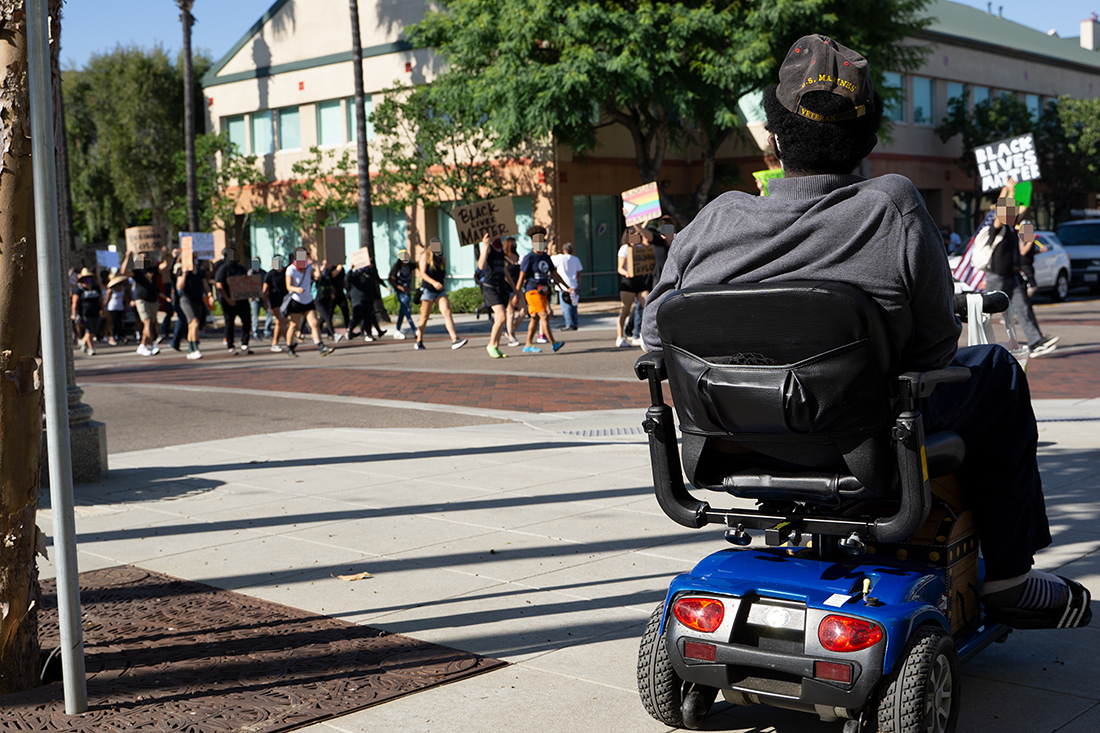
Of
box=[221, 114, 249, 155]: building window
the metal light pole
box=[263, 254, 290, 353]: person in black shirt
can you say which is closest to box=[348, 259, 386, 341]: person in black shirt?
box=[263, 254, 290, 353]: person in black shirt

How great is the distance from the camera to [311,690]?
3.66m

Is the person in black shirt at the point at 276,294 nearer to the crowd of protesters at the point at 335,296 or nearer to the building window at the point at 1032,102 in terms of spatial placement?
the crowd of protesters at the point at 335,296

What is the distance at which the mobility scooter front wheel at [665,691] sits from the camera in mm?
3178

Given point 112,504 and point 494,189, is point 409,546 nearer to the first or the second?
point 112,504

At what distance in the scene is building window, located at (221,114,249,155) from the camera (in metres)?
39.2

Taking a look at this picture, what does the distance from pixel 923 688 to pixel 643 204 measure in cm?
1595

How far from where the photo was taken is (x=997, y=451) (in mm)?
3303

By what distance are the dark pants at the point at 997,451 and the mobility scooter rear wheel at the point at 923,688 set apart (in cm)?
54

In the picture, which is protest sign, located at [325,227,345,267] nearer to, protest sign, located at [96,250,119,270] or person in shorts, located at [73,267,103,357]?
person in shorts, located at [73,267,103,357]

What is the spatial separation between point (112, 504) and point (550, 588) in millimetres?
3316

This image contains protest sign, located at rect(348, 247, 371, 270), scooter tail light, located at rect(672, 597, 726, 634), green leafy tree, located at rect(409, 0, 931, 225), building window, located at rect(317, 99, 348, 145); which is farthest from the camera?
building window, located at rect(317, 99, 348, 145)

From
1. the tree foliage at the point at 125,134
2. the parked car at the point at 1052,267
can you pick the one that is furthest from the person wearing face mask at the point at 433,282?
the tree foliage at the point at 125,134

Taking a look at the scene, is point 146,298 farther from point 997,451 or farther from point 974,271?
point 997,451

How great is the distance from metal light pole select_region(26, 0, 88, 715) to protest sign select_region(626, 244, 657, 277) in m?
14.0
